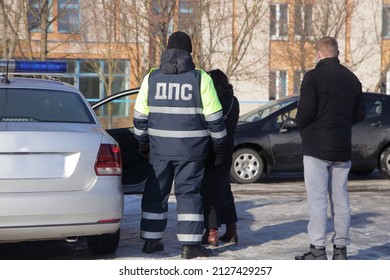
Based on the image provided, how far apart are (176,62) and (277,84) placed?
74.9ft

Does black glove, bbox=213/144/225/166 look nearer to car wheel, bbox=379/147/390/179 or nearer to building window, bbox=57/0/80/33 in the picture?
car wheel, bbox=379/147/390/179

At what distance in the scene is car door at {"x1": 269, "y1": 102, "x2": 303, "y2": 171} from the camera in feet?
44.3

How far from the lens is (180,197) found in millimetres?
7148

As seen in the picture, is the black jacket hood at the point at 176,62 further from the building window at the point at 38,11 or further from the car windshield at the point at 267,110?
the building window at the point at 38,11

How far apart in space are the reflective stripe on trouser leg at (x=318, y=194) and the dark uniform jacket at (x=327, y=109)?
0.28 feet

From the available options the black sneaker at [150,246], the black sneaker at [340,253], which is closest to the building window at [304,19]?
the black sneaker at [150,246]

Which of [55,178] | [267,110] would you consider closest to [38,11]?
[267,110]

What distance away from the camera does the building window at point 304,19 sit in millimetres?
24719

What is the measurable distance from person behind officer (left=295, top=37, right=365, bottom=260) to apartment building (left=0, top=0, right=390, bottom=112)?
11.5 metres

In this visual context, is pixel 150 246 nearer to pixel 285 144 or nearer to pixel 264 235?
pixel 264 235

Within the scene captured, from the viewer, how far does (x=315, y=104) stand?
6609 mm

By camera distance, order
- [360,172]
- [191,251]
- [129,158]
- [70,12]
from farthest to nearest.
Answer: [70,12] < [360,172] < [129,158] < [191,251]

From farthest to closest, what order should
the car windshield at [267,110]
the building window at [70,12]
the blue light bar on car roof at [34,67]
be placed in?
1. the building window at [70,12]
2. the car windshield at [267,110]
3. the blue light bar on car roof at [34,67]
